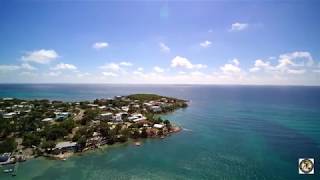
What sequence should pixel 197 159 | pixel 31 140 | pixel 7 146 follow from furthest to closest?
1. pixel 31 140
2. pixel 7 146
3. pixel 197 159

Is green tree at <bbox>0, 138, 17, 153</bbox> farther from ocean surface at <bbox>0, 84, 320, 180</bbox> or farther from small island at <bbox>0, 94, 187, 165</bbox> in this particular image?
ocean surface at <bbox>0, 84, 320, 180</bbox>

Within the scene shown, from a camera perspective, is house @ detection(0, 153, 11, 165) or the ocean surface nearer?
the ocean surface

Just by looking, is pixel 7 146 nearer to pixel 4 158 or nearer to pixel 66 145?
pixel 4 158

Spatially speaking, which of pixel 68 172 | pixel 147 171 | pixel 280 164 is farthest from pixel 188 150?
pixel 68 172

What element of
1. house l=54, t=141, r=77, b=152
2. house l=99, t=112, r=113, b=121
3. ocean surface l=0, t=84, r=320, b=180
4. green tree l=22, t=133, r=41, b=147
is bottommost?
ocean surface l=0, t=84, r=320, b=180

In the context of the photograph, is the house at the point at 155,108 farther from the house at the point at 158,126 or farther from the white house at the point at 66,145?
the white house at the point at 66,145

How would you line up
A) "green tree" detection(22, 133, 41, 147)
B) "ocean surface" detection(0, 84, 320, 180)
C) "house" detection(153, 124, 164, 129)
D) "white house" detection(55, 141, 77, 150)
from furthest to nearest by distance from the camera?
"house" detection(153, 124, 164, 129) < "green tree" detection(22, 133, 41, 147) < "white house" detection(55, 141, 77, 150) < "ocean surface" detection(0, 84, 320, 180)

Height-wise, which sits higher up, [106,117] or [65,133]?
[106,117]

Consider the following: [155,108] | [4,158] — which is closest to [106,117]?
[155,108]

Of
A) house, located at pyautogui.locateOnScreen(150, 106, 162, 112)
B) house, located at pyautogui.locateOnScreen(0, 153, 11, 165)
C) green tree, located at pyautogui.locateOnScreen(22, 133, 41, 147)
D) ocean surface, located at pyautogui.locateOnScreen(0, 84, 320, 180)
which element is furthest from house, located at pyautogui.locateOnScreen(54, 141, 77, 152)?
house, located at pyautogui.locateOnScreen(150, 106, 162, 112)

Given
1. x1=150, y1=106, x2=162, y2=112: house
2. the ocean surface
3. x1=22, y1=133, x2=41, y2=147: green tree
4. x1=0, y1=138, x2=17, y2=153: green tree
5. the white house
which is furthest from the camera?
x1=150, y1=106, x2=162, y2=112: house

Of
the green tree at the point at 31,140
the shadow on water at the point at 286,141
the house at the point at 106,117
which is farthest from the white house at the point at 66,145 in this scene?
the shadow on water at the point at 286,141
